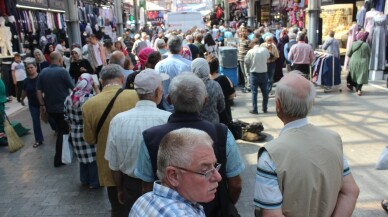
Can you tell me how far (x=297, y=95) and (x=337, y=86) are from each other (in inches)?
358

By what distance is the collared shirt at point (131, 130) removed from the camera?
285cm

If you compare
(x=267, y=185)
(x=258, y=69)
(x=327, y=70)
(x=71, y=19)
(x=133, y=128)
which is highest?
(x=71, y=19)

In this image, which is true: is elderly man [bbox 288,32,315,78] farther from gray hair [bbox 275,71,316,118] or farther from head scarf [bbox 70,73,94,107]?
gray hair [bbox 275,71,316,118]

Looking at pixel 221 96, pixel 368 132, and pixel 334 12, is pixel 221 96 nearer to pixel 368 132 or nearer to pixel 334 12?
pixel 368 132

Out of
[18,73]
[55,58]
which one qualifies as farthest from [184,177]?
[18,73]

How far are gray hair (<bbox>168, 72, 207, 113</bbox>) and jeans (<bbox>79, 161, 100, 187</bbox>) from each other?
2.86m

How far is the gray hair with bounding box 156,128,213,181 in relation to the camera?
1475 mm

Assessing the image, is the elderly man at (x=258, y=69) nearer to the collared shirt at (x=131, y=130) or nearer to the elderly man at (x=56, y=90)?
the elderly man at (x=56, y=90)

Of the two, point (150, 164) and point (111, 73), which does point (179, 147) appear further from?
point (111, 73)

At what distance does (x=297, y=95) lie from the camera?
2027 mm

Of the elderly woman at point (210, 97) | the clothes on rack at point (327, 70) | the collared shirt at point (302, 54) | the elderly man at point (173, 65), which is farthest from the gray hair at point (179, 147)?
the clothes on rack at point (327, 70)

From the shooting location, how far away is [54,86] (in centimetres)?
598

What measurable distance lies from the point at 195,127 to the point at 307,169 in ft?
2.31

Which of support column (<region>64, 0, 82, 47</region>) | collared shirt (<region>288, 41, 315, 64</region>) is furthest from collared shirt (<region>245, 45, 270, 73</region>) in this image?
support column (<region>64, 0, 82, 47</region>)
